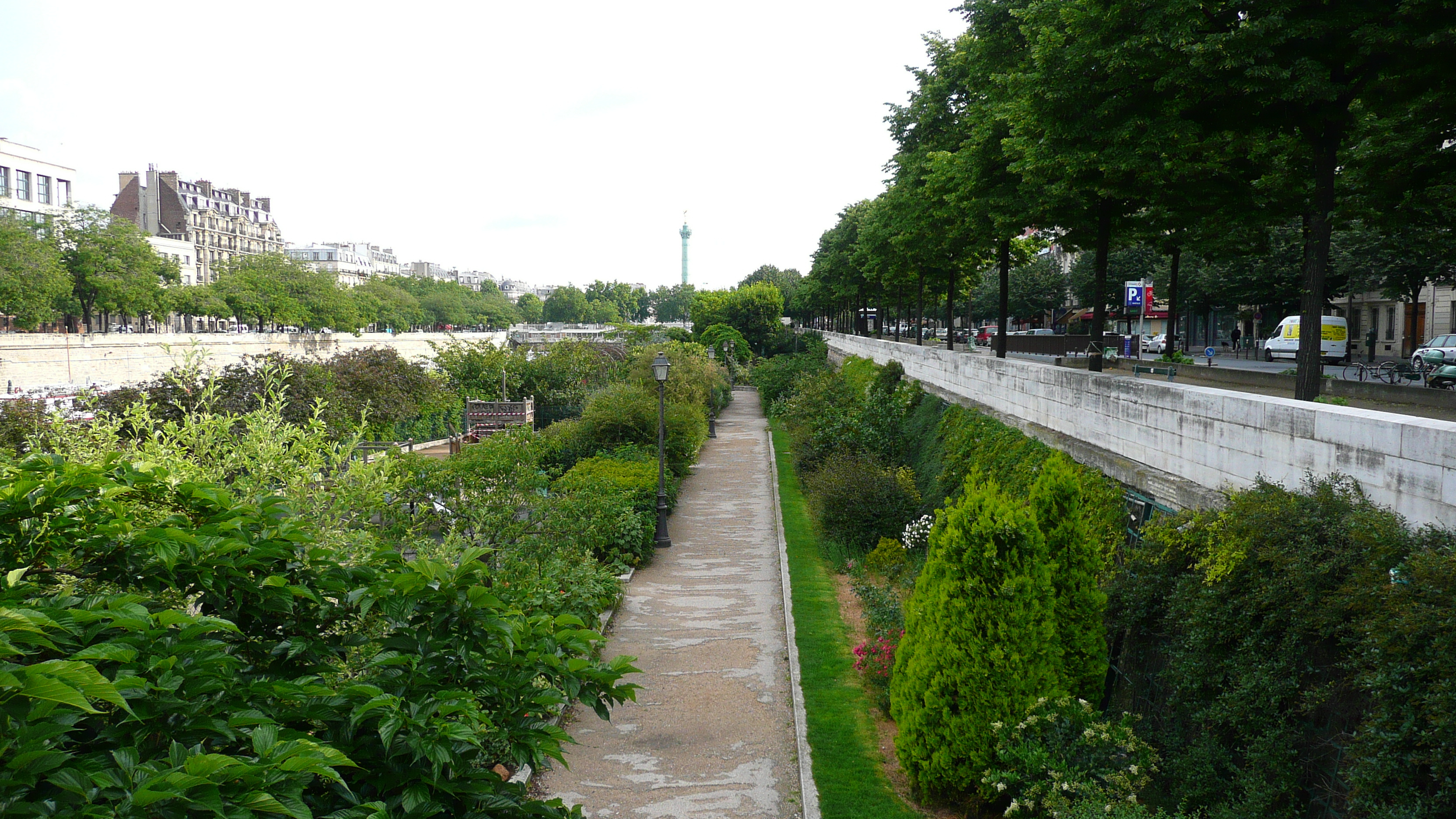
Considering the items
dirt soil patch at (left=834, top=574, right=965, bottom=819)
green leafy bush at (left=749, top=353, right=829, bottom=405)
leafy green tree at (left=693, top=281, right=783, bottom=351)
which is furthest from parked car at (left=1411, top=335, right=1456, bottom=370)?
leafy green tree at (left=693, top=281, right=783, bottom=351)

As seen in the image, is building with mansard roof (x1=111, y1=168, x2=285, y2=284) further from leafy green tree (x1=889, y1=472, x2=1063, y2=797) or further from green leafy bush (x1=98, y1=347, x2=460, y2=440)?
leafy green tree (x1=889, y1=472, x2=1063, y2=797)

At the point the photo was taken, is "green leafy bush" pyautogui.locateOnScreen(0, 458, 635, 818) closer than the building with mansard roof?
Yes

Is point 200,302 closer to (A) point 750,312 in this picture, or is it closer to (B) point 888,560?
(A) point 750,312

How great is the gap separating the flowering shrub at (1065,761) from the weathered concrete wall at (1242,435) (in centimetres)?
271

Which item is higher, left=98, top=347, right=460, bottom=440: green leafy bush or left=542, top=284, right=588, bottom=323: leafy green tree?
left=542, top=284, right=588, bottom=323: leafy green tree

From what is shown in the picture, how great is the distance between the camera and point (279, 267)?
74562 mm

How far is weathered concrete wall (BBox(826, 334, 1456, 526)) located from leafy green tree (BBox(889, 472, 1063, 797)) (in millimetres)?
2303

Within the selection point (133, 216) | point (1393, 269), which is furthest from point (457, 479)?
point (133, 216)

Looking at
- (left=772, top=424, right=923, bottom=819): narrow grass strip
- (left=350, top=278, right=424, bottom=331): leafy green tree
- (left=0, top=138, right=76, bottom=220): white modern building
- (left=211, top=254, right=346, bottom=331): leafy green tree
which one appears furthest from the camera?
(left=350, top=278, right=424, bottom=331): leafy green tree

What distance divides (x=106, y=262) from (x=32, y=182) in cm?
1485

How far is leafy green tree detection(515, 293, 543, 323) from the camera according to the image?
180250 mm

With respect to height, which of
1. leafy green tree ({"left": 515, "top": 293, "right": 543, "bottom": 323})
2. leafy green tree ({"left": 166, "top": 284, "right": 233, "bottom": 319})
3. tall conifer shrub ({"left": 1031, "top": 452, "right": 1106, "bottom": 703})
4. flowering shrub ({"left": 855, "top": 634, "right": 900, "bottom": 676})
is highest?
leafy green tree ({"left": 515, "top": 293, "right": 543, "bottom": 323})

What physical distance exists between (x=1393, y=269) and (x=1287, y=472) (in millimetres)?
32025

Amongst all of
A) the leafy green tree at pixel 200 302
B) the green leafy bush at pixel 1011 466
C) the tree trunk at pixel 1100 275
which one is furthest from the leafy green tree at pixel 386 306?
the tree trunk at pixel 1100 275
